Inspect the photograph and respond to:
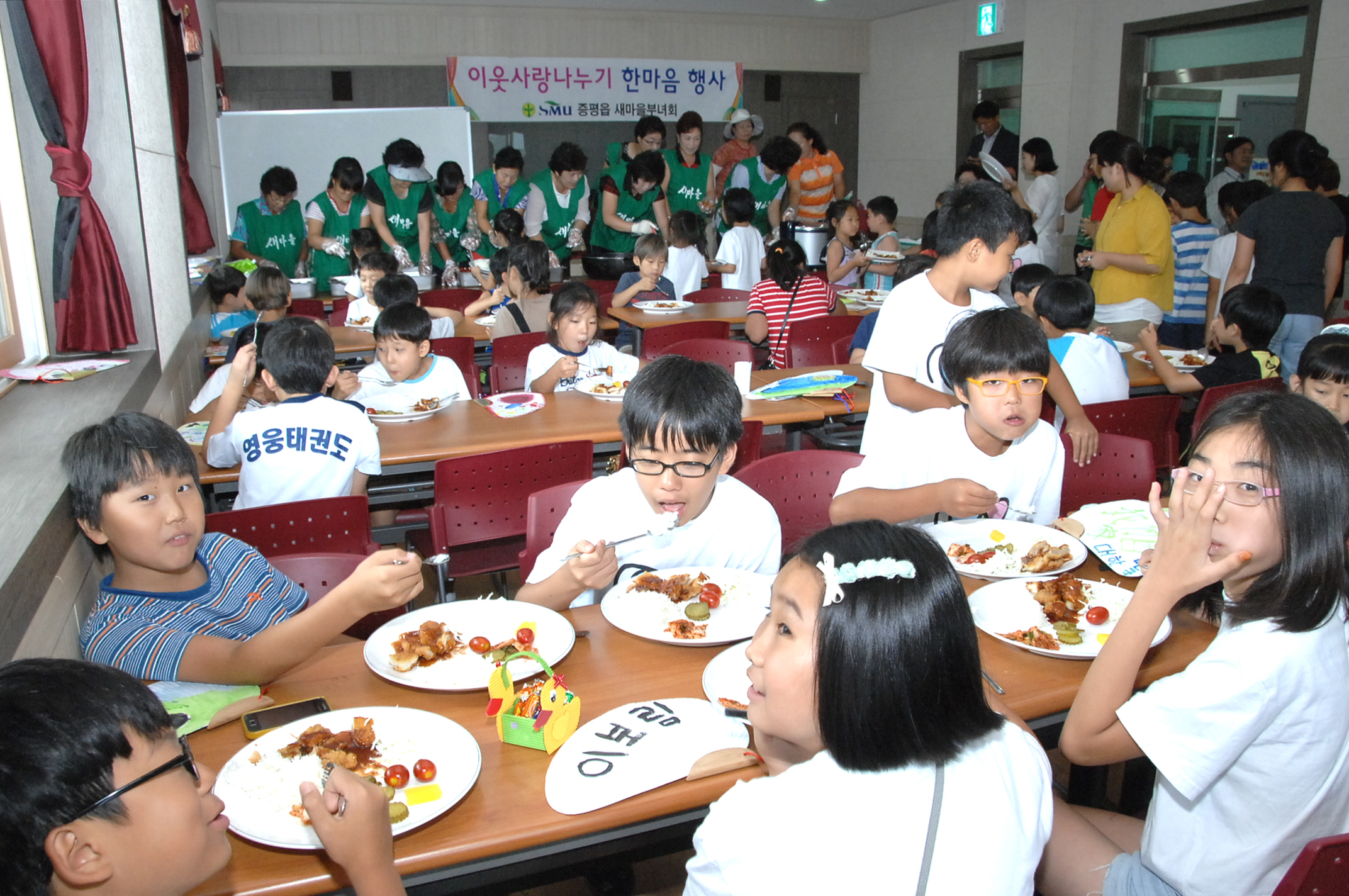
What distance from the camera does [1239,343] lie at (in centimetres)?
377

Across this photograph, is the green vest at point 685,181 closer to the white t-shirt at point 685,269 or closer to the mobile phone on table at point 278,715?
the white t-shirt at point 685,269

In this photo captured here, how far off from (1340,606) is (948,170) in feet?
33.0

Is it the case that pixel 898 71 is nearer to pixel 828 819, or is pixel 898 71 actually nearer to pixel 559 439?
pixel 559 439

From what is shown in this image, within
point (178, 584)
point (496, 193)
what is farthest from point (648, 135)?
point (178, 584)

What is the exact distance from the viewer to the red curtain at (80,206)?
2.84m

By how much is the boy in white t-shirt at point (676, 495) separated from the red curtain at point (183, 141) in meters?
4.26

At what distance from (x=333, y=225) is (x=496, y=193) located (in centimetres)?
119

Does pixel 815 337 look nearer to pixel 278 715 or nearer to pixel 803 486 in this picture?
pixel 803 486

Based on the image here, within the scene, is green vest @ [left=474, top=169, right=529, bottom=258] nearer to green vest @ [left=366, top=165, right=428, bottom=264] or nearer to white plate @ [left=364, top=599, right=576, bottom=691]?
green vest @ [left=366, top=165, right=428, bottom=264]

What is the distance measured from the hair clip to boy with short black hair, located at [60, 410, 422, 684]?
2.35ft

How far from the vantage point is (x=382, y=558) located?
1.46 meters

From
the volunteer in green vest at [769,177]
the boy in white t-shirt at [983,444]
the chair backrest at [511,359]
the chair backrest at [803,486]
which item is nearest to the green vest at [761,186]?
the volunteer in green vest at [769,177]

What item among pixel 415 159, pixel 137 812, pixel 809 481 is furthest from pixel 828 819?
pixel 415 159

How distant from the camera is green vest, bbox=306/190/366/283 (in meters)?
6.38
